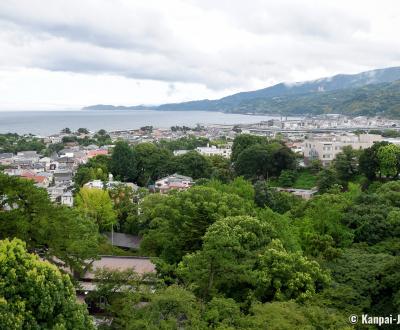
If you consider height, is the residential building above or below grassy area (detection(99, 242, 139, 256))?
above

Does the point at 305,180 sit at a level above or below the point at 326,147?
below

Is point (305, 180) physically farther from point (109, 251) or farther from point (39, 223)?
point (39, 223)

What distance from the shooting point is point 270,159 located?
3844cm

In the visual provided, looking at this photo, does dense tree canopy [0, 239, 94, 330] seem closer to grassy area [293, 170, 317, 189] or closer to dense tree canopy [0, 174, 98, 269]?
dense tree canopy [0, 174, 98, 269]

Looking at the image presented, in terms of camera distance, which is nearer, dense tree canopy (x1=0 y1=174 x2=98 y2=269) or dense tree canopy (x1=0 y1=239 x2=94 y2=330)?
dense tree canopy (x1=0 y1=239 x2=94 y2=330)

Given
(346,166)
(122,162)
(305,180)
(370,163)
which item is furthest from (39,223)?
(305,180)

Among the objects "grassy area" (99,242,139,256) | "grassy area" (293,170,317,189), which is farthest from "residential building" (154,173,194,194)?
"grassy area" (99,242,139,256)

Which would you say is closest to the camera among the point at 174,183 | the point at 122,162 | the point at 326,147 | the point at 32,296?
the point at 32,296

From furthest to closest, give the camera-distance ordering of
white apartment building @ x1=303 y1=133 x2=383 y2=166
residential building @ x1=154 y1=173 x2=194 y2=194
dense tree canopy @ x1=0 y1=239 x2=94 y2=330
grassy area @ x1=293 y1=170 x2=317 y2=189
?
white apartment building @ x1=303 y1=133 x2=383 y2=166 < grassy area @ x1=293 y1=170 x2=317 y2=189 < residential building @ x1=154 y1=173 x2=194 y2=194 < dense tree canopy @ x1=0 y1=239 x2=94 y2=330

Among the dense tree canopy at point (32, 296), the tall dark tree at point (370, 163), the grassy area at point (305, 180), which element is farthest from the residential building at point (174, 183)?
the dense tree canopy at point (32, 296)

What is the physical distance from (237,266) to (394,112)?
389 feet

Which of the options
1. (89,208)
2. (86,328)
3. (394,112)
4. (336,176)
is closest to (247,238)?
(86,328)

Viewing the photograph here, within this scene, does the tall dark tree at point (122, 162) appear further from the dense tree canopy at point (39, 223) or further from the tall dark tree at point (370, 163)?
the dense tree canopy at point (39, 223)

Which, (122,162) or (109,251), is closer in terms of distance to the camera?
(109,251)
